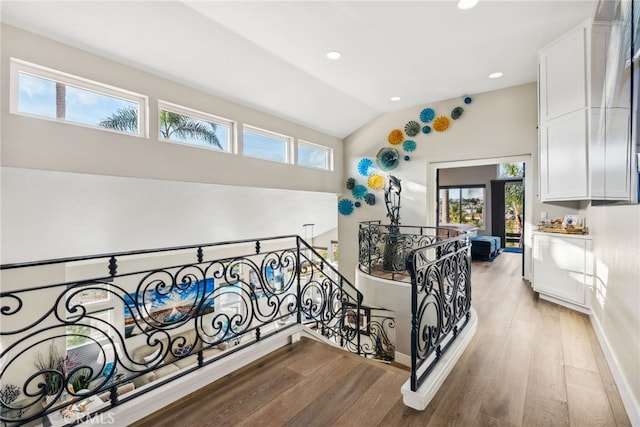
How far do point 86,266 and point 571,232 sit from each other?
809 cm

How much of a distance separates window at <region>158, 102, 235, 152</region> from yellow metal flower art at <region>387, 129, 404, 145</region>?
3318mm

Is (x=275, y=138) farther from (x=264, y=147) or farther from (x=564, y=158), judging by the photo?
(x=564, y=158)

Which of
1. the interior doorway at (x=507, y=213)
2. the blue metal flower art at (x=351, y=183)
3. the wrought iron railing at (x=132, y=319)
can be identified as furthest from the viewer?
the interior doorway at (x=507, y=213)

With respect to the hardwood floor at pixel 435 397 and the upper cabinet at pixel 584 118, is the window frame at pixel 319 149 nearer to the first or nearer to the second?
the upper cabinet at pixel 584 118

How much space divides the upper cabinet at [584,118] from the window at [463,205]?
661cm

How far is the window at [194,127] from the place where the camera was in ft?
13.3

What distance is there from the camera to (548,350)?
2631mm

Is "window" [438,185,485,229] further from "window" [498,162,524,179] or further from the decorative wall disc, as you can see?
the decorative wall disc

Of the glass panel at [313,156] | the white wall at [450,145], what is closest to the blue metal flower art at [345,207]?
the white wall at [450,145]

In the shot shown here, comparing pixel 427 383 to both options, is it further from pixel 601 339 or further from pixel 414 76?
pixel 414 76

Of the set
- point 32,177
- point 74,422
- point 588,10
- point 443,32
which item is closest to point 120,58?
point 32,177

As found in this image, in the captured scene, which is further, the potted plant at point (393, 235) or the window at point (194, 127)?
the potted plant at point (393, 235)

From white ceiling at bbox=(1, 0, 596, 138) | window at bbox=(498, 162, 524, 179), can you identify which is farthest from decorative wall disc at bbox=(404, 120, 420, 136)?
window at bbox=(498, 162, 524, 179)

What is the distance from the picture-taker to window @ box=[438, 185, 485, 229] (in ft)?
33.1
